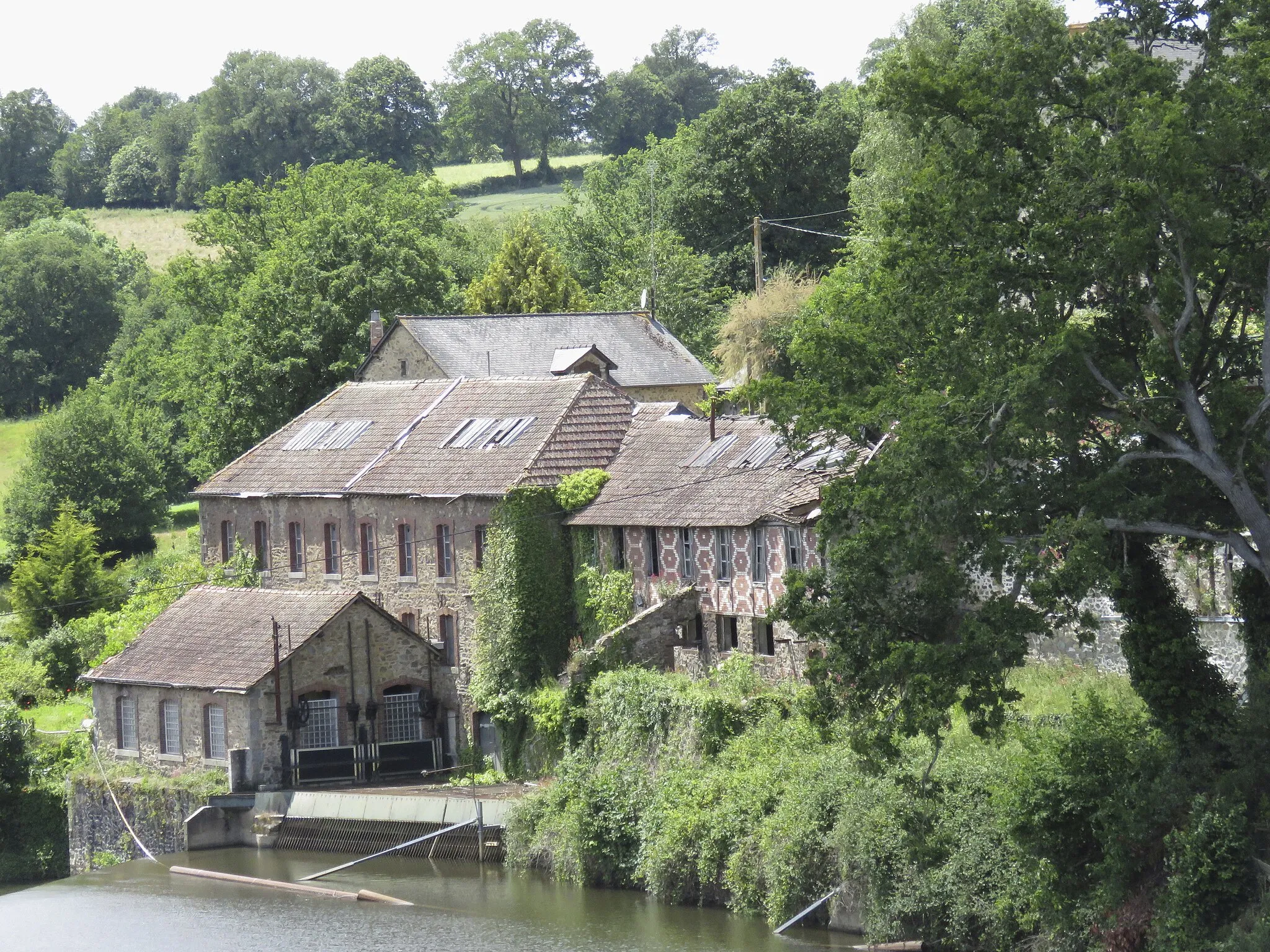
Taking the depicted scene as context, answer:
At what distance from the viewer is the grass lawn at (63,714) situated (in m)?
52.4


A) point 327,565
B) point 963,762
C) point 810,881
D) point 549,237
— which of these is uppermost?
point 549,237

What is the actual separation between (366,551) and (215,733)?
6.99 metres

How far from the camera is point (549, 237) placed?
293 feet

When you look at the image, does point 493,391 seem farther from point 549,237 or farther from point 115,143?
point 115,143

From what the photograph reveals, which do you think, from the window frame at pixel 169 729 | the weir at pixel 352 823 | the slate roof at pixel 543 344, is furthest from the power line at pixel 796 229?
the weir at pixel 352 823

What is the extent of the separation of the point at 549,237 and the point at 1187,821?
219 feet

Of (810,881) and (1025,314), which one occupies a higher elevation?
(1025,314)

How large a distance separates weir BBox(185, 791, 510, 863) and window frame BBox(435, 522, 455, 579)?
6.86m

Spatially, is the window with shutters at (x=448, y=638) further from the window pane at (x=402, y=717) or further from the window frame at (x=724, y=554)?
the window frame at (x=724, y=554)

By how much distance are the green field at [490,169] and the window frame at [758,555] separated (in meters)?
94.0

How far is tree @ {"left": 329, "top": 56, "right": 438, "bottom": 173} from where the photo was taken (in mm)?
128625

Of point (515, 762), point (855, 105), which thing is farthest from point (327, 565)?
point (855, 105)

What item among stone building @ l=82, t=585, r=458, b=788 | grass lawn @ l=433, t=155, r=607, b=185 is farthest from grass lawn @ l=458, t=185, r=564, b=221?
stone building @ l=82, t=585, r=458, b=788

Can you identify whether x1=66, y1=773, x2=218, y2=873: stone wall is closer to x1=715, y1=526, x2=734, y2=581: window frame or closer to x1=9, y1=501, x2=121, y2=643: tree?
x1=715, y1=526, x2=734, y2=581: window frame
